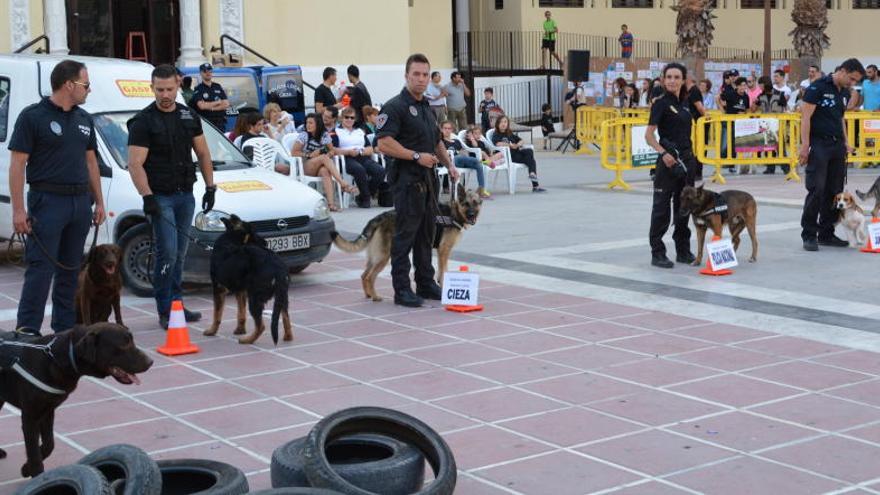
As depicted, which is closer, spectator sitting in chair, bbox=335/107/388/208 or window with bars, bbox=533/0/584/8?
spectator sitting in chair, bbox=335/107/388/208

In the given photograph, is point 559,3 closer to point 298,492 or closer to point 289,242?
point 289,242

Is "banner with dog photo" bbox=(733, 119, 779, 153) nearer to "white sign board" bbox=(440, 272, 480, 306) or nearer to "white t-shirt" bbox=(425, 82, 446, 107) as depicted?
"white t-shirt" bbox=(425, 82, 446, 107)

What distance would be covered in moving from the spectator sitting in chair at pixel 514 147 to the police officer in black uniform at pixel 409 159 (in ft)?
29.4

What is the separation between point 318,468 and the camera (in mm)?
4992

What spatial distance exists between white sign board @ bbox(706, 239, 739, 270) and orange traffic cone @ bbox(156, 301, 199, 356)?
4.90 m

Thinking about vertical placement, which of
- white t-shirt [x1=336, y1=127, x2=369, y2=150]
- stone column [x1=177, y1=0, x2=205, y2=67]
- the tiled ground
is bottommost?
the tiled ground

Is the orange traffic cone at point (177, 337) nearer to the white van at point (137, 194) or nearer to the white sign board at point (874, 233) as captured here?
the white van at point (137, 194)

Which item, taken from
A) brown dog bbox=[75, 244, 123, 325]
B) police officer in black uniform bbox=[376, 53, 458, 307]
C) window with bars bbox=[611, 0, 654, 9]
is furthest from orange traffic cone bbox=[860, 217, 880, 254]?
window with bars bbox=[611, 0, 654, 9]

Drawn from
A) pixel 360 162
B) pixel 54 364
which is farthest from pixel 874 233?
pixel 54 364

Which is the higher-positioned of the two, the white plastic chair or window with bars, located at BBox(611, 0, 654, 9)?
window with bars, located at BBox(611, 0, 654, 9)

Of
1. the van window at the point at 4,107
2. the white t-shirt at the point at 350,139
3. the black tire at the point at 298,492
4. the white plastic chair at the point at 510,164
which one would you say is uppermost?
the van window at the point at 4,107

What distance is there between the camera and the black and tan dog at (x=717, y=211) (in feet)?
37.8

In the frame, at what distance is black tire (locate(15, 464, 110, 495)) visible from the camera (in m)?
4.64

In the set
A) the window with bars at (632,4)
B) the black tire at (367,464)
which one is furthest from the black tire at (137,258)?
the window with bars at (632,4)
